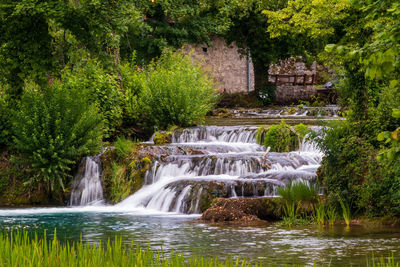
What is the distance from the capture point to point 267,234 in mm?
11078

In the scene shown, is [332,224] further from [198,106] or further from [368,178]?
[198,106]

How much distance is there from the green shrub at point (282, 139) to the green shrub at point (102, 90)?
5.09 metres

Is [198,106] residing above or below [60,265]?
above

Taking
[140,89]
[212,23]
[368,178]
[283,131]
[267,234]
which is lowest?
[267,234]

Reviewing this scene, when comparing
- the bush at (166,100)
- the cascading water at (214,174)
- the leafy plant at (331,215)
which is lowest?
the leafy plant at (331,215)

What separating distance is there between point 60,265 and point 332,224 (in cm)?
734

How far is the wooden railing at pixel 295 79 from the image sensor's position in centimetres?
4584

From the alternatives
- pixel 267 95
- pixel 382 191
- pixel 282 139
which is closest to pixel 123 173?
pixel 282 139

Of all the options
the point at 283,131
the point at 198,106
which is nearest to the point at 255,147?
the point at 283,131

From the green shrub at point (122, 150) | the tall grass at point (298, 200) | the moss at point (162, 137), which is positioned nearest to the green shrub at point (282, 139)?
the moss at point (162, 137)

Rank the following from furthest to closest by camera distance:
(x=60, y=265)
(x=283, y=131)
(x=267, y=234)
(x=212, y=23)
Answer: (x=212, y=23)
(x=283, y=131)
(x=267, y=234)
(x=60, y=265)

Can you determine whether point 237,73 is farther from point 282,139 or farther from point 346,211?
point 346,211

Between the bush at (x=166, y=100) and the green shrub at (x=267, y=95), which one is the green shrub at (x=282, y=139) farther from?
the green shrub at (x=267, y=95)

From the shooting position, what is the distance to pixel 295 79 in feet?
152
